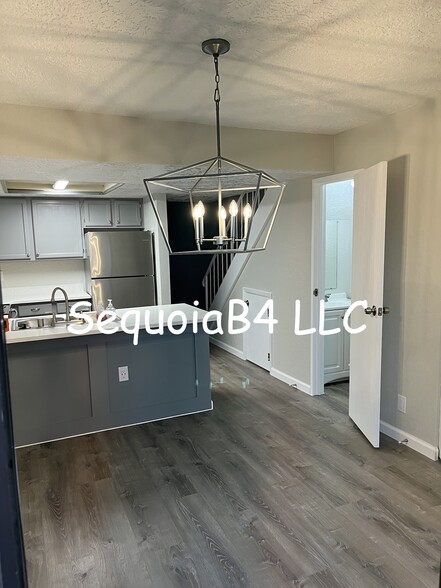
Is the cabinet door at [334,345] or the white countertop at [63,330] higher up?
the white countertop at [63,330]

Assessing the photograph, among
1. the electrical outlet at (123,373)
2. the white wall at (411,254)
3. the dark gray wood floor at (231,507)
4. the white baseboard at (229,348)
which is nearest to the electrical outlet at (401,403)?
the white wall at (411,254)

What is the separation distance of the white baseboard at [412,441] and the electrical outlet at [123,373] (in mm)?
2127

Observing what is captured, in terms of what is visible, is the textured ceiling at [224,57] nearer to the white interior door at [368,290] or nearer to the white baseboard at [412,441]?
the white interior door at [368,290]

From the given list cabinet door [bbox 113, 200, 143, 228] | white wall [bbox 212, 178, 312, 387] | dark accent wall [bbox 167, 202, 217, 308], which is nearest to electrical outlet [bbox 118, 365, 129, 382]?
white wall [bbox 212, 178, 312, 387]

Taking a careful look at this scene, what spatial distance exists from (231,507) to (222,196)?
3119 mm

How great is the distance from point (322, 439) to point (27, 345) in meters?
2.38

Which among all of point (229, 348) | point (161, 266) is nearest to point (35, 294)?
point (161, 266)

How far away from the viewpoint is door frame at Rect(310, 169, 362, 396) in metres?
3.92

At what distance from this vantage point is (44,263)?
5.67 m

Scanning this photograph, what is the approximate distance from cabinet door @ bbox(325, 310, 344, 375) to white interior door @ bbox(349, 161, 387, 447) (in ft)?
2.70

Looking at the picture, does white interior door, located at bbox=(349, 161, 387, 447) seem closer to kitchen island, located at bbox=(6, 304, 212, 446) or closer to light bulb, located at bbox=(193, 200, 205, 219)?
kitchen island, located at bbox=(6, 304, 212, 446)

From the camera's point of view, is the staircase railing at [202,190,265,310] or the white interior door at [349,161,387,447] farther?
the staircase railing at [202,190,265,310]

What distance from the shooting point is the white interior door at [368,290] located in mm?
2963

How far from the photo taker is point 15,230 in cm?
521
